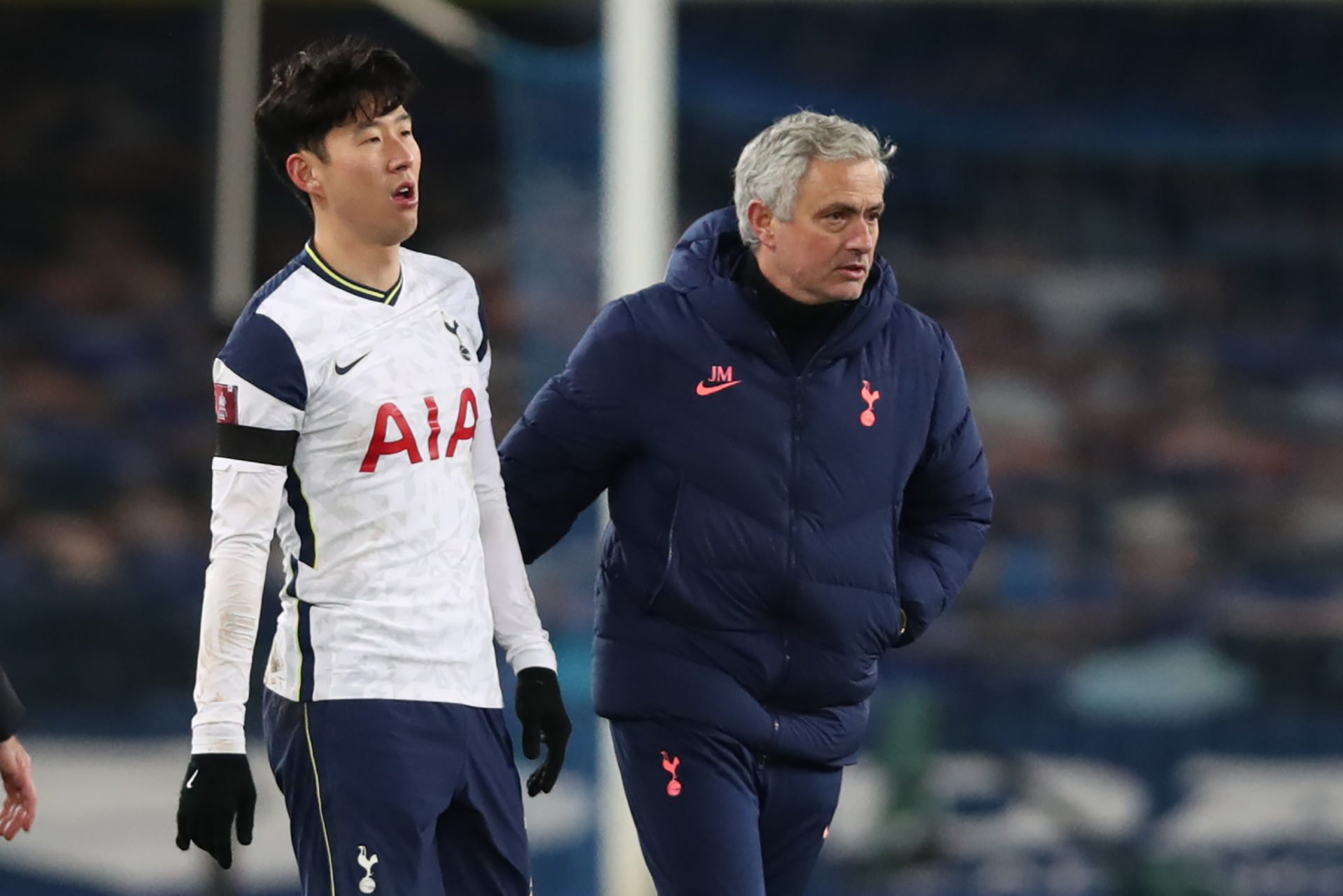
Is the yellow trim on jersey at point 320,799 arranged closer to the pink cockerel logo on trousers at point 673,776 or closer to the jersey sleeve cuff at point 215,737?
the jersey sleeve cuff at point 215,737

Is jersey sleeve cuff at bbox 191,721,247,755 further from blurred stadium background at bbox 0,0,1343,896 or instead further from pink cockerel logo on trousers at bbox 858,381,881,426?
blurred stadium background at bbox 0,0,1343,896

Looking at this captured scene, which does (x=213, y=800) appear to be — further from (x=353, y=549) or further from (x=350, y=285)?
(x=350, y=285)

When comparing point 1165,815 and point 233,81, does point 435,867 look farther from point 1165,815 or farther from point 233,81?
point 1165,815

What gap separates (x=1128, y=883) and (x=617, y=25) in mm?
3718

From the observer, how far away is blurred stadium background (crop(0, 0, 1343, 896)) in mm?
8180

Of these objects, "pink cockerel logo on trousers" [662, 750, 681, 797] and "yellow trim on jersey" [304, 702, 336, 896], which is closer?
"yellow trim on jersey" [304, 702, 336, 896]

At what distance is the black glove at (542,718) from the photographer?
10.2ft

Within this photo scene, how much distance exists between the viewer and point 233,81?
16.9ft

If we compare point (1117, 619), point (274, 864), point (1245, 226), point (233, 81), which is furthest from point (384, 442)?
point (1245, 226)

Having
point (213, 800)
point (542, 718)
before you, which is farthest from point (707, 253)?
point (213, 800)

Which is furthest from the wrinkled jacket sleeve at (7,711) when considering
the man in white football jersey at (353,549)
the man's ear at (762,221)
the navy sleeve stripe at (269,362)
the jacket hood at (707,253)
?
the man's ear at (762,221)

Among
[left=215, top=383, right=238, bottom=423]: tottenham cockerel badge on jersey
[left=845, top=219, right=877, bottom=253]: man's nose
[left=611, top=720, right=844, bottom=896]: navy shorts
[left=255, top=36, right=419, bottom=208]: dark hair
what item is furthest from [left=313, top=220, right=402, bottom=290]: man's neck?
[left=611, top=720, right=844, bottom=896]: navy shorts

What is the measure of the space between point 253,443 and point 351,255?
301 millimetres

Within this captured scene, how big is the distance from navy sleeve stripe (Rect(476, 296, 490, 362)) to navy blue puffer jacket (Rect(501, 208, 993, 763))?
25 centimetres
